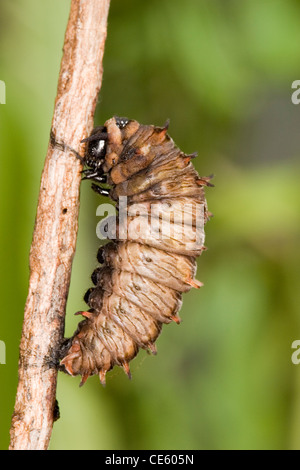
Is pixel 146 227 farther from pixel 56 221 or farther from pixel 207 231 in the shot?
pixel 207 231

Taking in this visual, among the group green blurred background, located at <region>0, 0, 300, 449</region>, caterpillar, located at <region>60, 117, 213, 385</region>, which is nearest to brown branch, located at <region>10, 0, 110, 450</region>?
caterpillar, located at <region>60, 117, 213, 385</region>

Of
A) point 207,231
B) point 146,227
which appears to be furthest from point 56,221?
point 207,231

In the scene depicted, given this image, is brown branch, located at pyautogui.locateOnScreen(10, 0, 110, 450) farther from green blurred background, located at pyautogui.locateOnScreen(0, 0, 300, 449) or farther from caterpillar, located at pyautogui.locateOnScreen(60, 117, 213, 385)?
green blurred background, located at pyautogui.locateOnScreen(0, 0, 300, 449)

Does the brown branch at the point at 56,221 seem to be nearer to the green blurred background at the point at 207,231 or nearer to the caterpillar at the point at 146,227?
the caterpillar at the point at 146,227

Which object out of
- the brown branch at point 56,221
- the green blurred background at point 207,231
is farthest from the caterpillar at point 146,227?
the green blurred background at point 207,231
